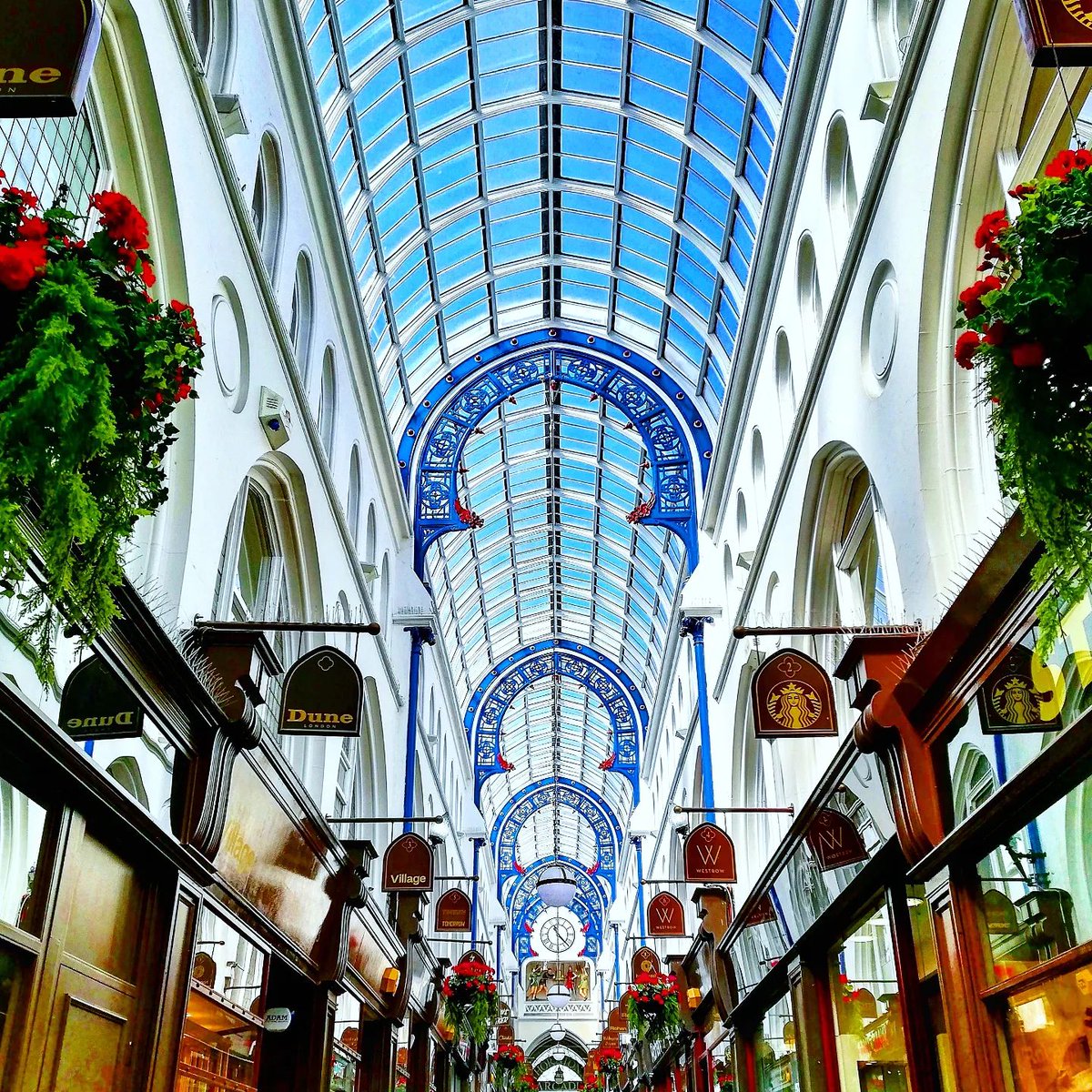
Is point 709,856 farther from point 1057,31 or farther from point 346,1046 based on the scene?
point 1057,31

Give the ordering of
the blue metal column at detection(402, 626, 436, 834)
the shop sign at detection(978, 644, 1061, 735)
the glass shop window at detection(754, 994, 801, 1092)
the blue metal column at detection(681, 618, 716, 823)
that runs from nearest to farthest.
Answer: the shop sign at detection(978, 644, 1061, 735)
the glass shop window at detection(754, 994, 801, 1092)
the blue metal column at detection(681, 618, 716, 823)
the blue metal column at detection(402, 626, 436, 834)

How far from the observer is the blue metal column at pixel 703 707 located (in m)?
18.1

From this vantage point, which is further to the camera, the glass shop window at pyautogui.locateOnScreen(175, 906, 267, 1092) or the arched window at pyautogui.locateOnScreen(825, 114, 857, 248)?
the arched window at pyautogui.locateOnScreen(825, 114, 857, 248)

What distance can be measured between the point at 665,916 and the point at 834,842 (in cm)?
1338

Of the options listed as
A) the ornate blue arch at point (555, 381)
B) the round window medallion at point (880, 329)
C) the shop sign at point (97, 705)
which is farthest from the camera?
the ornate blue arch at point (555, 381)

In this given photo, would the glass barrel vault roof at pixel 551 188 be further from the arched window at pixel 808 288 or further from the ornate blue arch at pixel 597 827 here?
the ornate blue arch at pixel 597 827

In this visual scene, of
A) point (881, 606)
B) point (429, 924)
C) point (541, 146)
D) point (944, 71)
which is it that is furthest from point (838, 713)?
point (429, 924)

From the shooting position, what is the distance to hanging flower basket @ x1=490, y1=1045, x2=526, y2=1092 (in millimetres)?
37969

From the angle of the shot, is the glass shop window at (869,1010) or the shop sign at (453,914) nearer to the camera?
the glass shop window at (869,1010)

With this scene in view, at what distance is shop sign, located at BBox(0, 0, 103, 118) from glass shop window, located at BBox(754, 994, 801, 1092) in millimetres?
10330

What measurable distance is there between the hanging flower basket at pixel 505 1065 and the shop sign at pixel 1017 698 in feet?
114

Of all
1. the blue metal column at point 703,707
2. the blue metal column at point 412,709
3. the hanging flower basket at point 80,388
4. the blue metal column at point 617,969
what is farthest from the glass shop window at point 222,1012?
the blue metal column at point 617,969

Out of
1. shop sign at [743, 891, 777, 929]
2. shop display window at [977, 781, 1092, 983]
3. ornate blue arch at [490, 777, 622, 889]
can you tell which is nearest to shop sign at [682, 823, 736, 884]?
shop sign at [743, 891, 777, 929]

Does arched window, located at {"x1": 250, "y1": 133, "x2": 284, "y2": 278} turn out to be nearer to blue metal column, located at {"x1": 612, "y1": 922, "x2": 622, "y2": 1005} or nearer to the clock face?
the clock face
